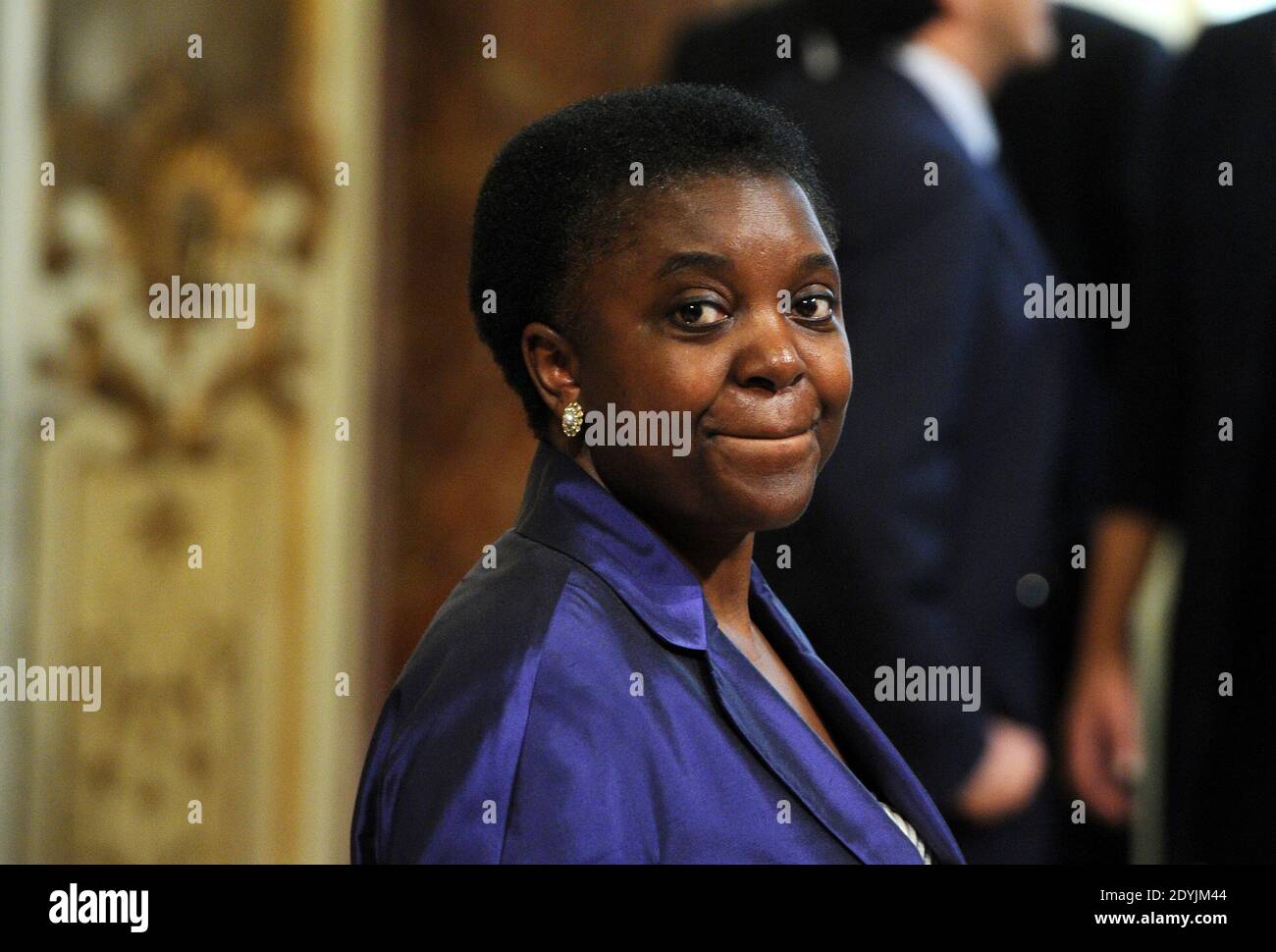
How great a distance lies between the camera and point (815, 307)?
3.33 feet

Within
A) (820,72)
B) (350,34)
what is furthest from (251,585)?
(820,72)

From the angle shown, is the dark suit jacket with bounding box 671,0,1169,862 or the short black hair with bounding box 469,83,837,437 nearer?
the short black hair with bounding box 469,83,837,437

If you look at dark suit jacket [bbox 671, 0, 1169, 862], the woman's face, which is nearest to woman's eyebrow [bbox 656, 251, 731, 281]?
the woman's face

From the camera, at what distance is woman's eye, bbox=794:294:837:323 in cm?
101

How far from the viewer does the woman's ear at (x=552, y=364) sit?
1.01 meters

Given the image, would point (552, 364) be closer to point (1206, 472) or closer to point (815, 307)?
point (815, 307)

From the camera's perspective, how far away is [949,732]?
75.2 inches

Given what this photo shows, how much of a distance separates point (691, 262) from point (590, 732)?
0.82ft

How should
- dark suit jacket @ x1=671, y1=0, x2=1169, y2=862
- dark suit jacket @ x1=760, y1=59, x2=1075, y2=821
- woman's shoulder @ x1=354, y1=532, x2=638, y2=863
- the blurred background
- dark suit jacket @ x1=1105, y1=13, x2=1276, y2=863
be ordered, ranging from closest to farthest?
woman's shoulder @ x1=354, y1=532, x2=638, y2=863 < dark suit jacket @ x1=760, y1=59, x2=1075, y2=821 < dark suit jacket @ x1=1105, y1=13, x2=1276, y2=863 < dark suit jacket @ x1=671, y1=0, x2=1169, y2=862 < the blurred background

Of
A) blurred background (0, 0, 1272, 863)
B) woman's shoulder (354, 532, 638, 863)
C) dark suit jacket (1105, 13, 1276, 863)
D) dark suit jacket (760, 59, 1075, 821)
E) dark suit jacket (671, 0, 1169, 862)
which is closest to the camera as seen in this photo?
woman's shoulder (354, 532, 638, 863)

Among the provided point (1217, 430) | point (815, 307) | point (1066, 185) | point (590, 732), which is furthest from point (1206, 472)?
point (590, 732)

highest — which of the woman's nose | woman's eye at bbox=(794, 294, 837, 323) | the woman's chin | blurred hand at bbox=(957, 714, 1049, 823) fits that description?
woman's eye at bbox=(794, 294, 837, 323)

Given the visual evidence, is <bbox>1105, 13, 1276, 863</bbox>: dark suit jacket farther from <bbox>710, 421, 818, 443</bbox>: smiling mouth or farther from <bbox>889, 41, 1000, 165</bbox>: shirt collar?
<bbox>710, 421, 818, 443</bbox>: smiling mouth

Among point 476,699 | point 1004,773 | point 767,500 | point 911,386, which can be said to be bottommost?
point 1004,773
